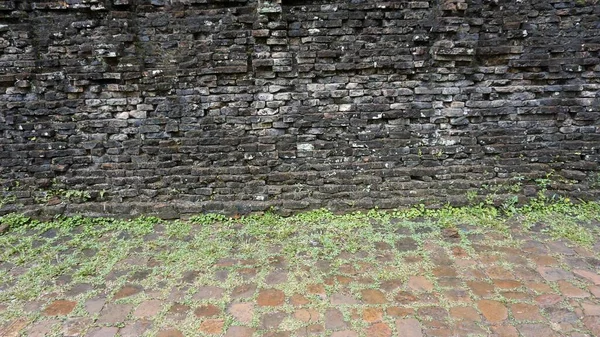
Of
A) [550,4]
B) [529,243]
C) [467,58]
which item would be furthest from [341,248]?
[550,4]

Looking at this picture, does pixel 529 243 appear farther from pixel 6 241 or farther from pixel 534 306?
pixel 6 241

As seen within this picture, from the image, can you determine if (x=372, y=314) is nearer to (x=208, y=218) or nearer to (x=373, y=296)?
(x=373, y=296)

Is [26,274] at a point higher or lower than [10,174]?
lower

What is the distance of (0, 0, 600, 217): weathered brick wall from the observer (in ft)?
12.5

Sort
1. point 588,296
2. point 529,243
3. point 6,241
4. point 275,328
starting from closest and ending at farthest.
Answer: point 275,328 → point 588,296 → point 529,243 → point 6,241

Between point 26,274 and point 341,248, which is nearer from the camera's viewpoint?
point 26,274

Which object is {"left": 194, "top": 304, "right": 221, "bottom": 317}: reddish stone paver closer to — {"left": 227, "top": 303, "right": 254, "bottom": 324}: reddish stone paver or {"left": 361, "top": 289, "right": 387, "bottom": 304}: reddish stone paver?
{"left": 227, "top": 303, "right": 254, "bottom": 324}: reddish stone paver

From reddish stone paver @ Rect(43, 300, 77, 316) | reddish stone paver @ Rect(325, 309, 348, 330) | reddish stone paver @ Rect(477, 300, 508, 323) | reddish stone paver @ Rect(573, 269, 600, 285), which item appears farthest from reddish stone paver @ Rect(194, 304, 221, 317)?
reddish stone paver @ Rect(573, 269, 600, 285)

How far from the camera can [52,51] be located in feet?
12.5

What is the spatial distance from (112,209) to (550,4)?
5.19 m

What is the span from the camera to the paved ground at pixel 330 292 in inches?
100

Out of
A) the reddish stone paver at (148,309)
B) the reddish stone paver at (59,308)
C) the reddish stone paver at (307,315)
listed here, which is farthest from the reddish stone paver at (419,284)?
the reddish stone paver at (59,308)

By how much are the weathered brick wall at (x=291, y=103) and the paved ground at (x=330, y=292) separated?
838 mm

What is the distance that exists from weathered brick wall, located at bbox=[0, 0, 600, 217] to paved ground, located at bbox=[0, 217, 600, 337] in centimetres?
84
